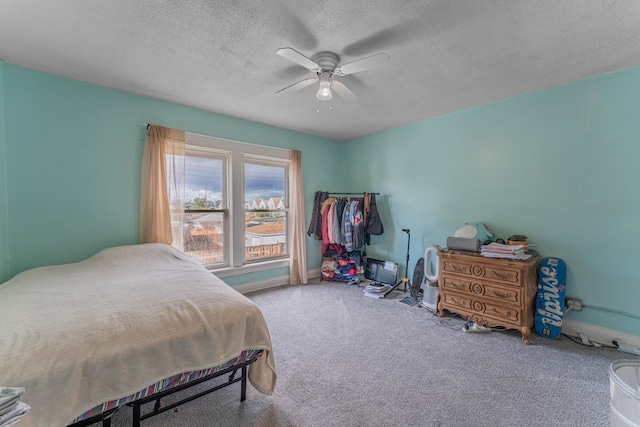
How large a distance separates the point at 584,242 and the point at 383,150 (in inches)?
106

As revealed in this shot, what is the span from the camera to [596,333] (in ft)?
7.75

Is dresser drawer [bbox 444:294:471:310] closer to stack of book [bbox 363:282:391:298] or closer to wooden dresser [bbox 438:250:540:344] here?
wooden dresser [bbox 438:250:540:344]

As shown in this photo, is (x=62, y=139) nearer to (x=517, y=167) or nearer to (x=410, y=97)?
(x=410, y=97)

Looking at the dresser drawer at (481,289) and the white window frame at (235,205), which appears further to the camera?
the white window frame at (235,205)

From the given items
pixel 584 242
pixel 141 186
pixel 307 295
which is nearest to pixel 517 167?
pixel 584 242

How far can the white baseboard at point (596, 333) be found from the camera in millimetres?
2229

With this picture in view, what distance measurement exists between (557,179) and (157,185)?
171 inches

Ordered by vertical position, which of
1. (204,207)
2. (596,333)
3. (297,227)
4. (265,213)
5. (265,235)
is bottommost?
(596,333)

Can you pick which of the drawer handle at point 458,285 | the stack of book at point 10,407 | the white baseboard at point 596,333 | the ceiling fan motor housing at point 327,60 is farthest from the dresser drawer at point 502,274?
the stack of book at point 10,407

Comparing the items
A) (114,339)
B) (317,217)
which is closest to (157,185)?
(114,339)

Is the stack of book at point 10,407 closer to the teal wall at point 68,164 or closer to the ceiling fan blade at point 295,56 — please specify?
the ceiling fan blade at point 295,56

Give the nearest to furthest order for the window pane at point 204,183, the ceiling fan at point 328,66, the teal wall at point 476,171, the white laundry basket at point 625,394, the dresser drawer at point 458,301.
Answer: the white laundry basket at point 625,394
the ceiling fan at point 328,66
the teal wall at point 476,171
the dresser drawer at point 458,301
the window pane at point 204,183

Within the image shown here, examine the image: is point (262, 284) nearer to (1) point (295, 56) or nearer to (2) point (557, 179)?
(1) point (295, 56)

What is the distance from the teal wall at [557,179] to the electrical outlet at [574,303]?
0.17ft
